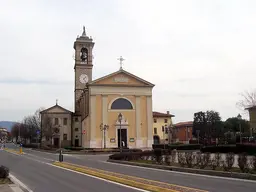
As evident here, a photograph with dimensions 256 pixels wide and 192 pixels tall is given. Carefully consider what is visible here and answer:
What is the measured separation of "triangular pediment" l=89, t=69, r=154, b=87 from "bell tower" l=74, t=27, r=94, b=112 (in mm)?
20953

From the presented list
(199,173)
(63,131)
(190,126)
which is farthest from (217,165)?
(190,126)

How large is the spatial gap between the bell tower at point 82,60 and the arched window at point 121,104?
860 inches

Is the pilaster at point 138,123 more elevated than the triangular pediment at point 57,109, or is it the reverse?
the triangular pediment at point 57,109

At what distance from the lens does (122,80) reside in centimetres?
6450

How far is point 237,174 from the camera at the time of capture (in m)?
15.4

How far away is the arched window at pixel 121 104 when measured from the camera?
63.7 meters

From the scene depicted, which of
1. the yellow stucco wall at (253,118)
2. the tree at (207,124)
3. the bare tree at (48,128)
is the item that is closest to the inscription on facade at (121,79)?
the bare tree at (48,128)

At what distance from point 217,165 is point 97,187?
8673 millimetres

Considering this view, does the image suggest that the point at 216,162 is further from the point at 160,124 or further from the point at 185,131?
the point at 185,131

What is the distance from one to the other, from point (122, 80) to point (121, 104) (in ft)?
15.7

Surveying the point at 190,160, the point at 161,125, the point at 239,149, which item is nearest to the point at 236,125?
the point at 161,125

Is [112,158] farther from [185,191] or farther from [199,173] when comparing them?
[185,191]

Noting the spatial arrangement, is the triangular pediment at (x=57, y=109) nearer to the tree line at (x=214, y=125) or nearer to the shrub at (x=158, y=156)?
the tree line at (x=214, y=125)

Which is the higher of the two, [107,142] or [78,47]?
[78,47]
